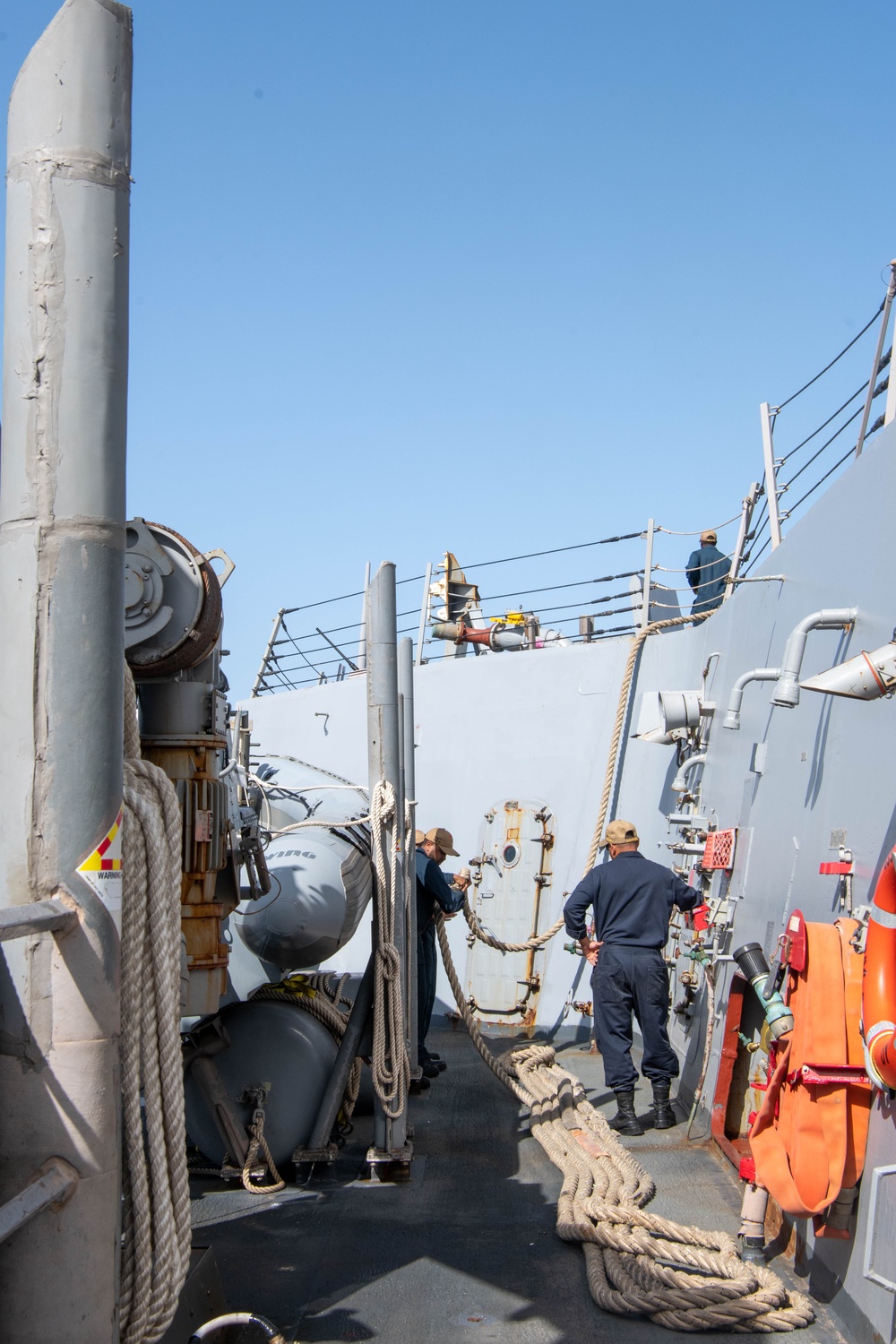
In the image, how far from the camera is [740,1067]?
5062 mm

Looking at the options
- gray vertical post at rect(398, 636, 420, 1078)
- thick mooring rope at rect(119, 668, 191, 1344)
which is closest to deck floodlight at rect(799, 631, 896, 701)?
thick mooring rope at rect(119, 668, 191, 1344)

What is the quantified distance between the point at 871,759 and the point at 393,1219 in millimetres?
2270

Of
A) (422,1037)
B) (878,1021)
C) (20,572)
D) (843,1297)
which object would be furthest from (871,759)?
(422,1037)

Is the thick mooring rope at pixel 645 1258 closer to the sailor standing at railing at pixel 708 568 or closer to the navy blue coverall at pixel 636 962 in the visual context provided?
the navy blue coverall at pixel 636 962

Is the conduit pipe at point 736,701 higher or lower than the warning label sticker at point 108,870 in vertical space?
higher

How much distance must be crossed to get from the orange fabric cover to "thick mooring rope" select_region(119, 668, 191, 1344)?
1.62 m

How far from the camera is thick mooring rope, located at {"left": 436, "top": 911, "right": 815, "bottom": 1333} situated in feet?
10.2

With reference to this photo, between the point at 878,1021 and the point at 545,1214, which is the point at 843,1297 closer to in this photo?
the point at 878,1021

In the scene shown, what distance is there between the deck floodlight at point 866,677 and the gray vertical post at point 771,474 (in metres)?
3.48

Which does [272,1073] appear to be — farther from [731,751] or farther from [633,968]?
Answer: [731,751]

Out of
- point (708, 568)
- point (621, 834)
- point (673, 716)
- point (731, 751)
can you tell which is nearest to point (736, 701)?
point (731, 751)

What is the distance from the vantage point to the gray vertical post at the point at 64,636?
6.38ft

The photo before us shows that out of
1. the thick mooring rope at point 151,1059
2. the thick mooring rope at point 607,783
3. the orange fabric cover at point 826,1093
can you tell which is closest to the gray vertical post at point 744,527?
the thick mooring rope at point 607,783

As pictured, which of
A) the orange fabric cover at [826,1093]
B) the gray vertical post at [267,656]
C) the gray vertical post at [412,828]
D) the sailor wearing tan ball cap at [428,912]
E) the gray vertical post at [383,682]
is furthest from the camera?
the gray vertical post at [267,656]
